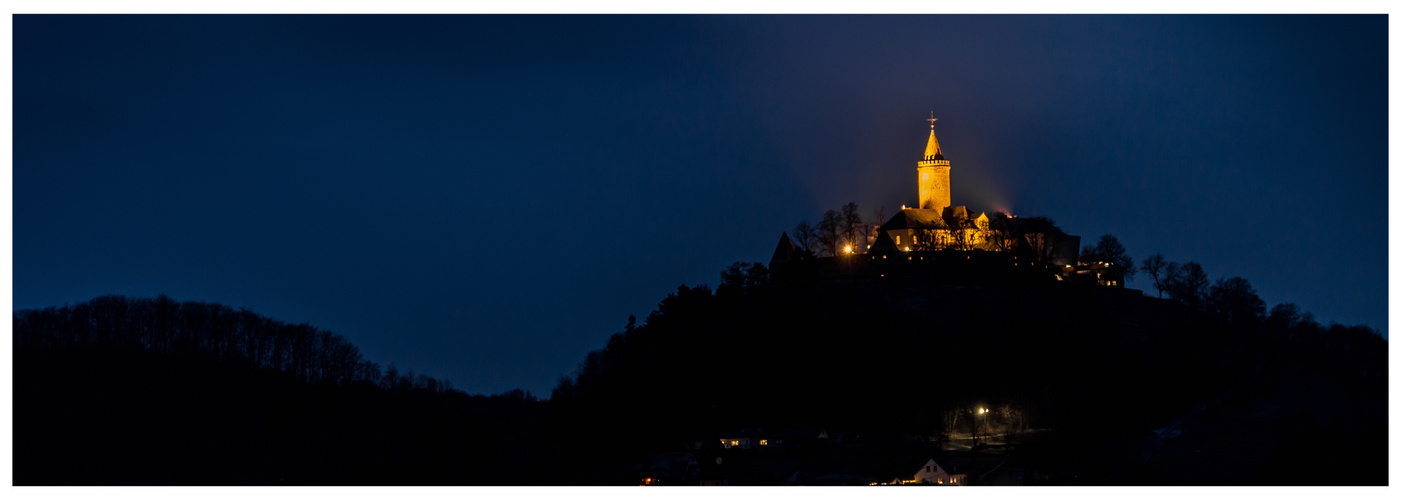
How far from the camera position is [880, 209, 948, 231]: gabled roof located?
4601 inches

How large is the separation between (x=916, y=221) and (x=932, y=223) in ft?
5.24

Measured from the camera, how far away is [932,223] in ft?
387

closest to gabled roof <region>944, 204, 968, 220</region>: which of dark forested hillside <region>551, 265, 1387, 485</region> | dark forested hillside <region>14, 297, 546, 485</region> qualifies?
dark forested hillside <region>551, 265, 1387, 485</region>

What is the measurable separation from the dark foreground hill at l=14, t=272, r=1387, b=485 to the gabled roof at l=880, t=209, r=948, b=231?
883 cm

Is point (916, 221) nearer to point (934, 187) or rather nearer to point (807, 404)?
point (934, 187)

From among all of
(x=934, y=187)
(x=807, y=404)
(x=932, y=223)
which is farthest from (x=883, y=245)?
(x=807, y=404)

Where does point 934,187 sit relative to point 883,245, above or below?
above

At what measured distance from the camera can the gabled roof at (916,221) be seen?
11688cm

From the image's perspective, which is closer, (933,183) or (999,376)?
(999,376)

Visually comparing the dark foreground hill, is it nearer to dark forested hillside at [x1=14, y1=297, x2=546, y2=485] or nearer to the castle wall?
dark forested hillside at [x1=14, y1=297, x2=546, y2=485]

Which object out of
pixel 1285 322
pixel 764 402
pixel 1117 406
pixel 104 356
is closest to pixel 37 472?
pixel 104 356

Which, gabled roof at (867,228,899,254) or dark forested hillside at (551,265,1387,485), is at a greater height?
gabled roof at (867,228,899,254)

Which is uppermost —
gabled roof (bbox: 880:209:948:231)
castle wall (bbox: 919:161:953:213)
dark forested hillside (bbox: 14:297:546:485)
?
castle wall (bbox: 919:161:953:213)

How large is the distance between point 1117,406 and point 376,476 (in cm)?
4207
